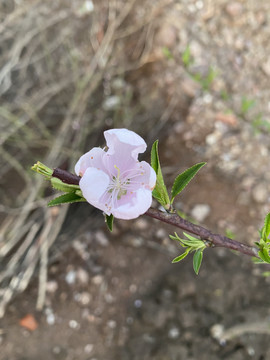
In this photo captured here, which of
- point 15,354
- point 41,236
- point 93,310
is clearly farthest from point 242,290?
point 15,354

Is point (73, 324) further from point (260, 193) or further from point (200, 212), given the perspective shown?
point (260, 193)

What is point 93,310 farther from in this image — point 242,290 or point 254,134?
point 254,134

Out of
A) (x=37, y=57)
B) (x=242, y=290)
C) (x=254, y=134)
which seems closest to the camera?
(x=242, y=290)

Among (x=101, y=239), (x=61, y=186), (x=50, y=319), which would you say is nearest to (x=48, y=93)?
(x=101, y=239)

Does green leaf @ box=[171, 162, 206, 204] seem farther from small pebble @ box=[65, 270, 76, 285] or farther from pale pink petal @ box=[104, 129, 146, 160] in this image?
small pebble @ box=[65, 270, 76, 285]

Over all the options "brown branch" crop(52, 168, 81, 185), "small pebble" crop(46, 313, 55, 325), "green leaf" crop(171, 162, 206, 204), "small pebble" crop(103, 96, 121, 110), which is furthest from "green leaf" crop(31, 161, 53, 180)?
"small pebble" crop(103, 96, 121, 110)

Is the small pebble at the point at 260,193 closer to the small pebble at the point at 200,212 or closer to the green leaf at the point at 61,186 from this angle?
the small pebble at the point at 200,212
